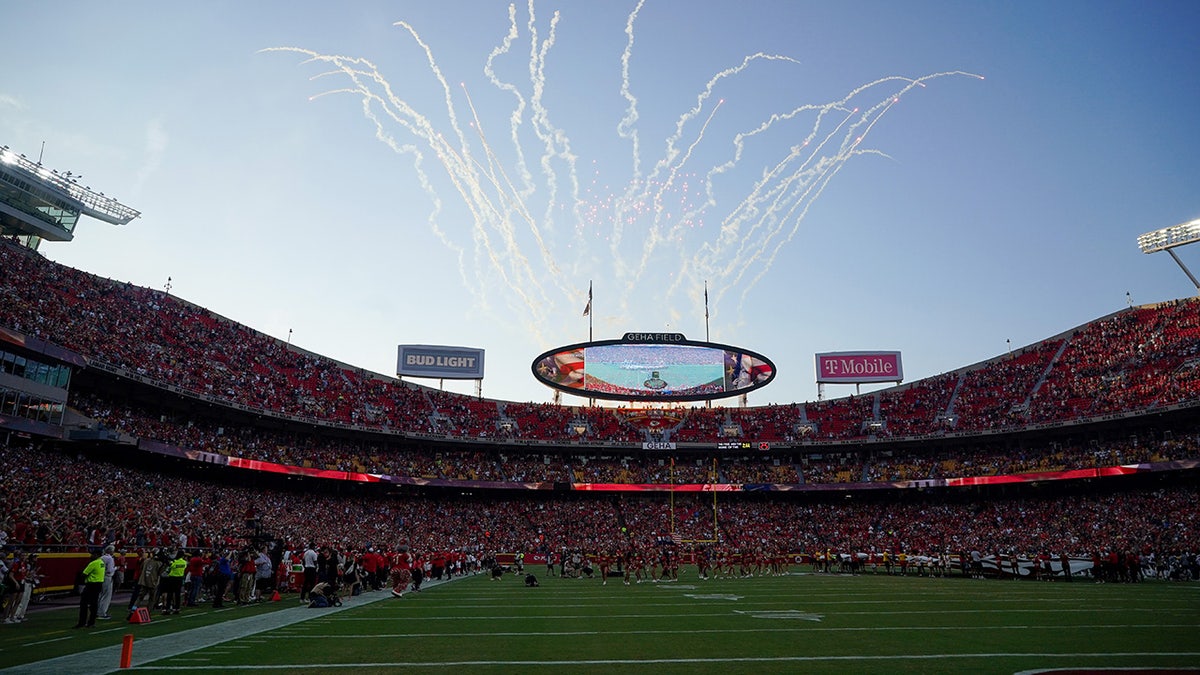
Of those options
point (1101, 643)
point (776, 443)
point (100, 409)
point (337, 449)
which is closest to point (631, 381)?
point (776, 443)

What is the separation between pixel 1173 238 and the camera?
5747 cm

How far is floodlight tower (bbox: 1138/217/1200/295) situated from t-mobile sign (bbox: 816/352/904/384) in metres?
21.0

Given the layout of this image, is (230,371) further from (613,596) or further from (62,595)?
(613,596)

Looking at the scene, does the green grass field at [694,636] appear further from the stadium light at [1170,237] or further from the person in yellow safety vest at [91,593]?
the stadium light at [1170,237]

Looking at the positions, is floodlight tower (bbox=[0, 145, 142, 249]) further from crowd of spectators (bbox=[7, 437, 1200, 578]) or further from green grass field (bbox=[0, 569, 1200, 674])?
green grass field (bbox=[0, 569, 1200, 674])

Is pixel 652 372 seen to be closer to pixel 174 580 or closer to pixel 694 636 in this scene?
pixel 174 580

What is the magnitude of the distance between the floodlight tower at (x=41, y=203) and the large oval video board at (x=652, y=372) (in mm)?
36945

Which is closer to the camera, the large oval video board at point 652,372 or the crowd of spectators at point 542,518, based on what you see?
the crowd of spectators at point 542,518

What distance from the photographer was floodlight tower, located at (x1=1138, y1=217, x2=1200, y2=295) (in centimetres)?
5644

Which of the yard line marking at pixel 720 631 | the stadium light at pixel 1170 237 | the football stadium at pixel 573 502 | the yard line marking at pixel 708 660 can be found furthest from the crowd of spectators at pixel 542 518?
the stadium light at pixel 1170 237

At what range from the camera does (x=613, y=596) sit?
22.9 meters

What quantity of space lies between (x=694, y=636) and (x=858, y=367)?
60620 millimetres

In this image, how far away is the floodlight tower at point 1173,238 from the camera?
56.4 m

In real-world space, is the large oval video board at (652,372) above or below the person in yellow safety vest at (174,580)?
above
